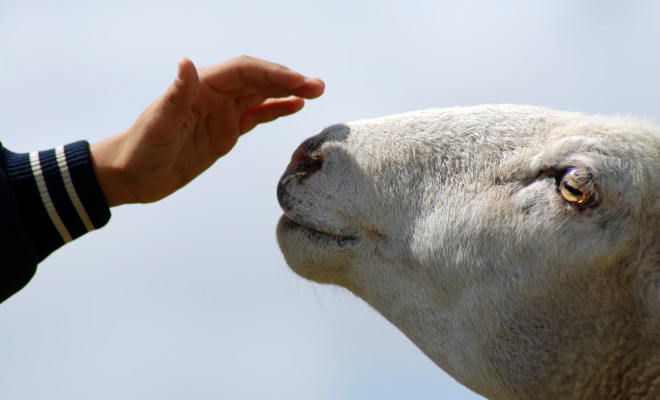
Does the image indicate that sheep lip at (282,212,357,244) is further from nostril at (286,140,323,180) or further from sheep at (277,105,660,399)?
nostril at (286,140,323,180)

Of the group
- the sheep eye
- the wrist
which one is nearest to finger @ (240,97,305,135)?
the wrist

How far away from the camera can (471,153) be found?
436 centimetres

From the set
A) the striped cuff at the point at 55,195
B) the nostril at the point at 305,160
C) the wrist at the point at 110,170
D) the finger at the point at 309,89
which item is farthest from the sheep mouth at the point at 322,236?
the striped cuff at the point at 55,195

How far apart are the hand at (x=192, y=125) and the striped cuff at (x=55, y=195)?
11 cm

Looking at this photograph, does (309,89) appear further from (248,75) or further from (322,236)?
(322,236)

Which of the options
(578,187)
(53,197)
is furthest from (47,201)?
(578,187)

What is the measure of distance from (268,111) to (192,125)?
55 centimetres

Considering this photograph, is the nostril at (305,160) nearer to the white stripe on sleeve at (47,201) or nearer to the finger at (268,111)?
the finger at (268,111)

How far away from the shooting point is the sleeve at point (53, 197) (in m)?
4.46

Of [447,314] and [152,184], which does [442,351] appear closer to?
[447,314]

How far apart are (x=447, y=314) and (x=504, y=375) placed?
0.42m

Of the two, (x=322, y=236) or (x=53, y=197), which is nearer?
(x=322, y=236)

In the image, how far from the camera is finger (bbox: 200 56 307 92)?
14.6ft

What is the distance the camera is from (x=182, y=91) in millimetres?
4125
